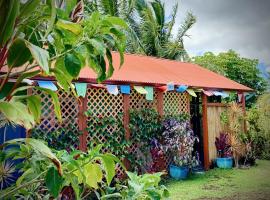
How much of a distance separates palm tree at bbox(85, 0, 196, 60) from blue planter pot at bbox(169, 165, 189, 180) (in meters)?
11.1

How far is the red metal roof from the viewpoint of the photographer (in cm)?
830

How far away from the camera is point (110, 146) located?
7.75 m

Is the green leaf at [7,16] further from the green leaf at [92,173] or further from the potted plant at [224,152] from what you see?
the potted plant at [224,152]

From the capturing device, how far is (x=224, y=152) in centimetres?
1040

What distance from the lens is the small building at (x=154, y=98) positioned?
24.3ft

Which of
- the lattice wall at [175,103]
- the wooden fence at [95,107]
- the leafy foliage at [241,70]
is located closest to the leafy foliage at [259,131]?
the lattice wall at [175,103]

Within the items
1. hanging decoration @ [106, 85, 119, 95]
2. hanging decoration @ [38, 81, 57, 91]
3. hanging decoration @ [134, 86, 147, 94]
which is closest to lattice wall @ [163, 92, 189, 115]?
hanging decoration @ [134, 86, 147, 94]

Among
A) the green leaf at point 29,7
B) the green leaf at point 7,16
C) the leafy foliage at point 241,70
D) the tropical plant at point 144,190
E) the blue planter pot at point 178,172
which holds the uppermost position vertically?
the leafy foliage at point 241,70

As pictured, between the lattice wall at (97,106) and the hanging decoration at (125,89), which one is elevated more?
the hanging decoration at (125,89)

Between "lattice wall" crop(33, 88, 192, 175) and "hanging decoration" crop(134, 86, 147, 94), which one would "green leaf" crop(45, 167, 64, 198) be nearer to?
"lattice wall" crop(33, 88, 192, 175)

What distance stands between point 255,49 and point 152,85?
6422 millimetres

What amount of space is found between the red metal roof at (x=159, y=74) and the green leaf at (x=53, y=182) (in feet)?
18.5

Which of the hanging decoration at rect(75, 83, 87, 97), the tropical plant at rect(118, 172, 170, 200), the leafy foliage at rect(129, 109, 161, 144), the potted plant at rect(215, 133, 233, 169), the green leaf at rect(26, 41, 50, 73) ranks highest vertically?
the hanging decoration at rect(75, 83, 87, 97)

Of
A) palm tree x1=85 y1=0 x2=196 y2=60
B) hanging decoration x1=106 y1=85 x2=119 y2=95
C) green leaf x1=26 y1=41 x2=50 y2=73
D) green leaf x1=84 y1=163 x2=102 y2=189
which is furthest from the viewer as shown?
palm tree x1=85 y1=0 x2=196 y2=60
